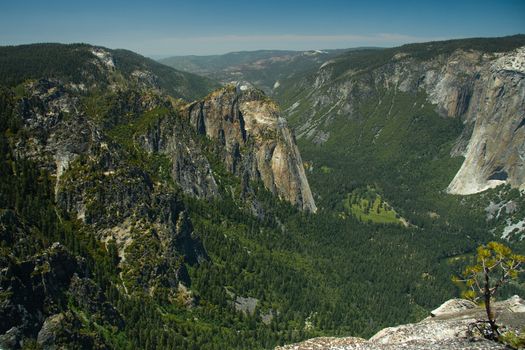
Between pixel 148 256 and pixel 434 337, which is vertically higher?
pixel 434 337

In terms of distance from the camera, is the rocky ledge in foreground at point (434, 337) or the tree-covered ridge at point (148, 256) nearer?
the rocky ledge in foreground at point (434, 337)

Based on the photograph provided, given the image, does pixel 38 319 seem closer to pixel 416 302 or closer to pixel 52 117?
pixel 52 117

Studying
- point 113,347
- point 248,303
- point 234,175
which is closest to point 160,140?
point 234,175

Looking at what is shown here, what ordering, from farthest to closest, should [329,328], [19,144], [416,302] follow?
[416,302]
[329,328]
[19,144]

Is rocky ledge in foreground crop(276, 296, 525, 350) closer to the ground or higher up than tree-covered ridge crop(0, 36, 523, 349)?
higher up

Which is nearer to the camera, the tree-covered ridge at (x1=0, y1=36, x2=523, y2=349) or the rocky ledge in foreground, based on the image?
the rocky ledge in foreground

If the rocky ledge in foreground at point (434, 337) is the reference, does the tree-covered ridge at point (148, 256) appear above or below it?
below

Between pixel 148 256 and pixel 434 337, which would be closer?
pixel 434 337

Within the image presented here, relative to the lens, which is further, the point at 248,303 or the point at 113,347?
the point at 248,303
